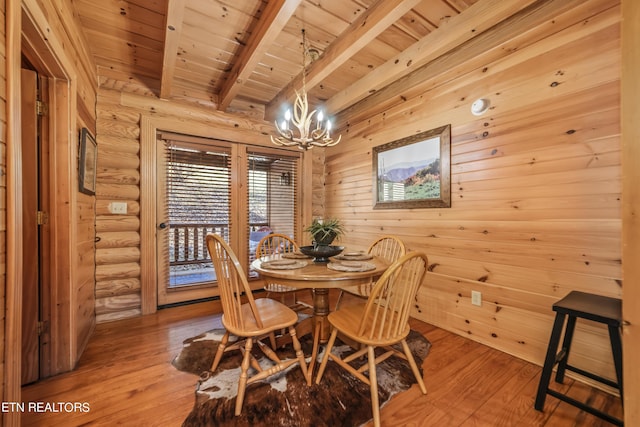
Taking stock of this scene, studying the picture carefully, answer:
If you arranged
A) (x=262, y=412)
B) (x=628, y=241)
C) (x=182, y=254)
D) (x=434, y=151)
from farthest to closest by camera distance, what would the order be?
1. (x=182, y=254)
2. (x=434, y=151)
3. (x=262, y=412)
4. (x=628, y=241)

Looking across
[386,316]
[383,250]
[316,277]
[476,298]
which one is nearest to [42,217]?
[316,277]

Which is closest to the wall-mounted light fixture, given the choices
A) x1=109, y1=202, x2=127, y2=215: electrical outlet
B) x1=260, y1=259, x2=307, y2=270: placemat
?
x1=260, y1=259, x2=307, y2=270: placemat

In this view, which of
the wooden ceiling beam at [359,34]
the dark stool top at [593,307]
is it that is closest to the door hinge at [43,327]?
the wooden ceiling beam at [359,34]

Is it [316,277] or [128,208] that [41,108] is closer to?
[128,208]

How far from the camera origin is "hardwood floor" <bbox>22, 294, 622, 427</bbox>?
1.37m

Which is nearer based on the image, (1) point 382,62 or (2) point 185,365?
(2) point 185,365

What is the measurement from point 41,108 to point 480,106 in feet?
10.4

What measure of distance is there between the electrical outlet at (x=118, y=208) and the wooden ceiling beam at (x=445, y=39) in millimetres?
2799

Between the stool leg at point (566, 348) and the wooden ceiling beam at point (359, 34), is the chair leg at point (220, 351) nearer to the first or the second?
the stool leg at point (566, 348)

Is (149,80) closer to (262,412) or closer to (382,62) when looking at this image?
(382,62)

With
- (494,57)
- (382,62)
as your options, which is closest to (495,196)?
(494,57)

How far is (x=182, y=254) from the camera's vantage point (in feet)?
14.1

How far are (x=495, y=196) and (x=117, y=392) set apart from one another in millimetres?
2956

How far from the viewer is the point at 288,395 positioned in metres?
1.53
